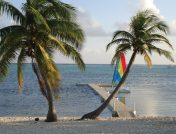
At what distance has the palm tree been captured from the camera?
1959 cm

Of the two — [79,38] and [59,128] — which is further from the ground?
[79,38]

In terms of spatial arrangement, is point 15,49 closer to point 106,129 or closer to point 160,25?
point 106,129

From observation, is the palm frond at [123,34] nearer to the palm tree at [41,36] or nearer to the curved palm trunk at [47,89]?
the palm tree at [41,36]

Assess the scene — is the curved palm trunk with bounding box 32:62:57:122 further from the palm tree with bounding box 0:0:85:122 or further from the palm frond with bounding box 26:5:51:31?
the palm frond with bounding box 26:5:51:31

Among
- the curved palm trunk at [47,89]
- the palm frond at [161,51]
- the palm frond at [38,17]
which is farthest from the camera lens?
the palm frond at [161,51]

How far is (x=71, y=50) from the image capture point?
69.2 feet

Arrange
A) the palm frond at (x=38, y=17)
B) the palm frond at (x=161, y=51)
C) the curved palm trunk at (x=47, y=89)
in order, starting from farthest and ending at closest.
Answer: the palm frond at (x=161, y=51)
the curved palm trunk at (x=47, y=89)
the palm frond at (x=38, y=17)

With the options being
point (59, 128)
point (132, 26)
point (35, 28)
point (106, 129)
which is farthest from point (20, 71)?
point (132, 26)

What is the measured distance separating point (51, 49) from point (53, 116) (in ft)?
11.3

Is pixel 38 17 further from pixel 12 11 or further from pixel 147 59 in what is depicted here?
pixel 147 59

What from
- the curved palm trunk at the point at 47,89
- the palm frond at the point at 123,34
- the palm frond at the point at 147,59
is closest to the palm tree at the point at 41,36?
the curved palm trunk at the point at 47,89

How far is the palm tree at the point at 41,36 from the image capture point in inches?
771

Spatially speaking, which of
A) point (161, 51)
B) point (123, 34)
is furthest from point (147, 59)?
point (123, 34)

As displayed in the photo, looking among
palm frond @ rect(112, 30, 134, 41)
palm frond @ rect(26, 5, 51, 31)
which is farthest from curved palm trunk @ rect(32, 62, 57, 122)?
palm frond @ rect(112, 30, 134, 41)
